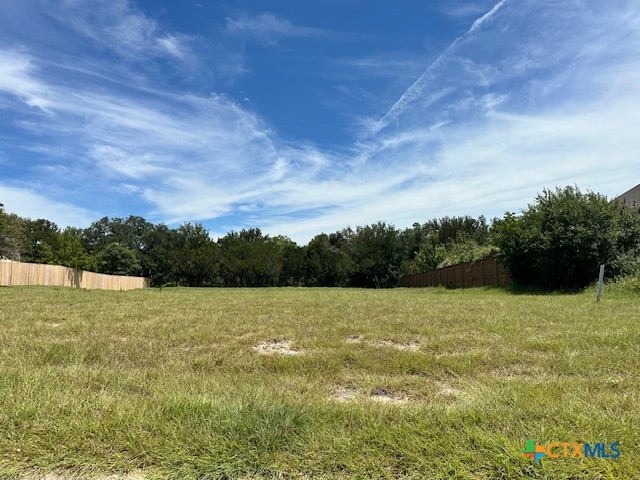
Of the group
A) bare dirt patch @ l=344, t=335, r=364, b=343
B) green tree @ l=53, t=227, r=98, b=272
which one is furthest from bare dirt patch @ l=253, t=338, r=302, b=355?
green tree @ l=53, t=227, r=98, b=272

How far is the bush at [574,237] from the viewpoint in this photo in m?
15.5

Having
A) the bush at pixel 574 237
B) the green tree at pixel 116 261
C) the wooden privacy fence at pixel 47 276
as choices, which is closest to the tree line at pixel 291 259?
the green tree at pixel 116 261

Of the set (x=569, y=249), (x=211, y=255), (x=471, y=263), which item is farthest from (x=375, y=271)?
(x=569, y=249)

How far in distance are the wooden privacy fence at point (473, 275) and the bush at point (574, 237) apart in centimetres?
315

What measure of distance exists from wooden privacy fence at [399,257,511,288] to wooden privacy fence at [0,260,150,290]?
26.4 meters

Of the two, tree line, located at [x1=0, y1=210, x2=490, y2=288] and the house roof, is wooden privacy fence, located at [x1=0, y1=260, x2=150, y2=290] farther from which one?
the house roof

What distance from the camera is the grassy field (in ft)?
7.39

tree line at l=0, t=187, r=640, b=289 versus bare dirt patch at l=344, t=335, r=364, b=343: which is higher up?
tree line at l=0, t=187, r=640, b=289

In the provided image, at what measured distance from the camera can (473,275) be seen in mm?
24875

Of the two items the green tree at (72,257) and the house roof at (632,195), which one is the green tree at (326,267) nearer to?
the green tree at (72,257)

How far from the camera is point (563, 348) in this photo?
464 cm

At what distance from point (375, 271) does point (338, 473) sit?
56.2 m

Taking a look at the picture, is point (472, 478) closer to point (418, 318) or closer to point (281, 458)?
point (281, 458)

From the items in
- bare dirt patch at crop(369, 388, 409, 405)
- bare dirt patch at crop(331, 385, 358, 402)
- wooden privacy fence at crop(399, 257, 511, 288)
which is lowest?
bare dirt patch at crop(369, 388, 409, 405)
